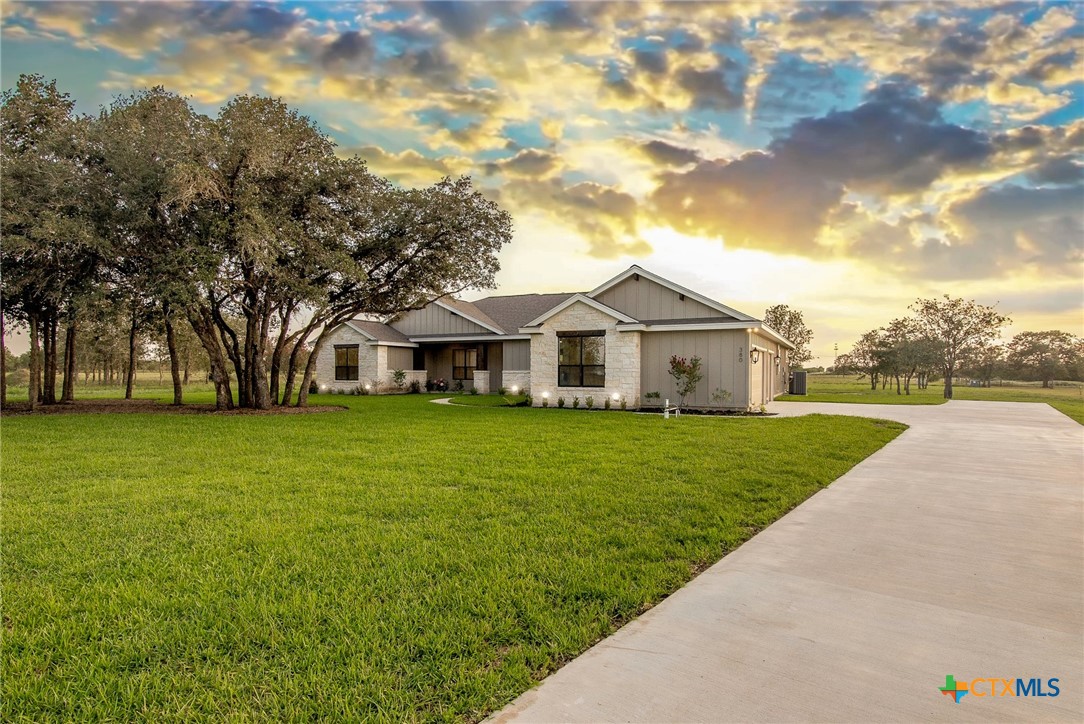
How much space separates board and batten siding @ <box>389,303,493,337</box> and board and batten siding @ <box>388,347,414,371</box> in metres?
0.95

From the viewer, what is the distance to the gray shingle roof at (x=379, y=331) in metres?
25.6

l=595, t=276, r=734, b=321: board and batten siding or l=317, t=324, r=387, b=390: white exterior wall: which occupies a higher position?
l=595, t=276, r=734, b=321: board and batten siding

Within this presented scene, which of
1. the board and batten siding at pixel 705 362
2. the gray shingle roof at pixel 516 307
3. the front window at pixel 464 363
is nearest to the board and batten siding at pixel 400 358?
the front window at pixel 464 363

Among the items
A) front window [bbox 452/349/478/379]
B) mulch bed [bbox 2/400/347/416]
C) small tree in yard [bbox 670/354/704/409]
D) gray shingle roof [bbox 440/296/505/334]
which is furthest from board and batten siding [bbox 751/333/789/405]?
mulch bed [bbox 2/400/347/416]

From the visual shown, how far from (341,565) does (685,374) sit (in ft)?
43.9

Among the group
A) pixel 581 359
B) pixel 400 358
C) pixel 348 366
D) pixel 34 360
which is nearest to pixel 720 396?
pixel 581 359

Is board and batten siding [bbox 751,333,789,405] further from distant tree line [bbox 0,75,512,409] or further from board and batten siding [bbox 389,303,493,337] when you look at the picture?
board and batten siding [bbox 389,303,493,337]

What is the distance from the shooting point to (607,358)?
17.2 meters

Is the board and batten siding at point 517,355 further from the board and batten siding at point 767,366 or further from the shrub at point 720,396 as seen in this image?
the board and batten siding at point 767,366

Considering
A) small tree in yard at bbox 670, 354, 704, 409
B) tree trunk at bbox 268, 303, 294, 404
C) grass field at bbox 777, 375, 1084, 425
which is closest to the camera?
small tree in yard at bbox 670, 354, 704, 409

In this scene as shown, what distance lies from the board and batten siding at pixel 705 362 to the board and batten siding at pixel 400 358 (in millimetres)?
13872

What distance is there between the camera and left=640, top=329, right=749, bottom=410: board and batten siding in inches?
637

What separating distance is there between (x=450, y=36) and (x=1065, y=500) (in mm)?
11650

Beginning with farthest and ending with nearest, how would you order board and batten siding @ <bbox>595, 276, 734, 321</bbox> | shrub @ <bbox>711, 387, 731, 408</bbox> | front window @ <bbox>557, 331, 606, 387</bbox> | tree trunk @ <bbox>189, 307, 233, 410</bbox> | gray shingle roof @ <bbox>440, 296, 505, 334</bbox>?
gray shingle roof @ <bbox>440, 296, 505, 334</bbox> < front window @ <bbox>557, 331, 606, 387</bbox> < board and batten siding @ <bbox>595, 276, 734, 321</bbox> < tree trunk @ <bbox>189, 307, 233, 410</bbox> < shrub @ <bbox>711, 387, 731, 408</bbox>
